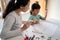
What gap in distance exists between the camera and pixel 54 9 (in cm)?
184

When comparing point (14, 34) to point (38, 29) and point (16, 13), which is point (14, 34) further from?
point (38, 29)

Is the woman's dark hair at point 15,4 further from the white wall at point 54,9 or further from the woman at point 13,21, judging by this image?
the white wall at point 54,9

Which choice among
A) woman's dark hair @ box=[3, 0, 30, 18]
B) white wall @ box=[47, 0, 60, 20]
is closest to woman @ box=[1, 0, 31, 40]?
woman's dark hair @ box=[3, 0, 30, 18]

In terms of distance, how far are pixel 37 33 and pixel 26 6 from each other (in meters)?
0.28

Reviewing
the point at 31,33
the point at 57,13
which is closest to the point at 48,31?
the point at 31,33

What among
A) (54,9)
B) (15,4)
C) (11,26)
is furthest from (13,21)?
(54,9)

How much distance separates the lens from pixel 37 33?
3.33ft

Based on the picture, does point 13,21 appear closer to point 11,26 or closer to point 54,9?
point 11,26

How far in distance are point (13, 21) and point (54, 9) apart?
1149mm

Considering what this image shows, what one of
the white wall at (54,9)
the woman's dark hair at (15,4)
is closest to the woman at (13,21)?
the woman's dark hair at (15,4)

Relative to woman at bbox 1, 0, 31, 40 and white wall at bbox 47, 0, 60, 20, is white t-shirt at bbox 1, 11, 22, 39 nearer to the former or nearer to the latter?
woman at bbox 1, 0, 31, 40

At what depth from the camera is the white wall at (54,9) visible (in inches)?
69.7

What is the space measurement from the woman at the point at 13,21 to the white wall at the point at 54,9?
0.97m

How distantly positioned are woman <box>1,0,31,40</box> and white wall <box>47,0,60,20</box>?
97 centimetres
